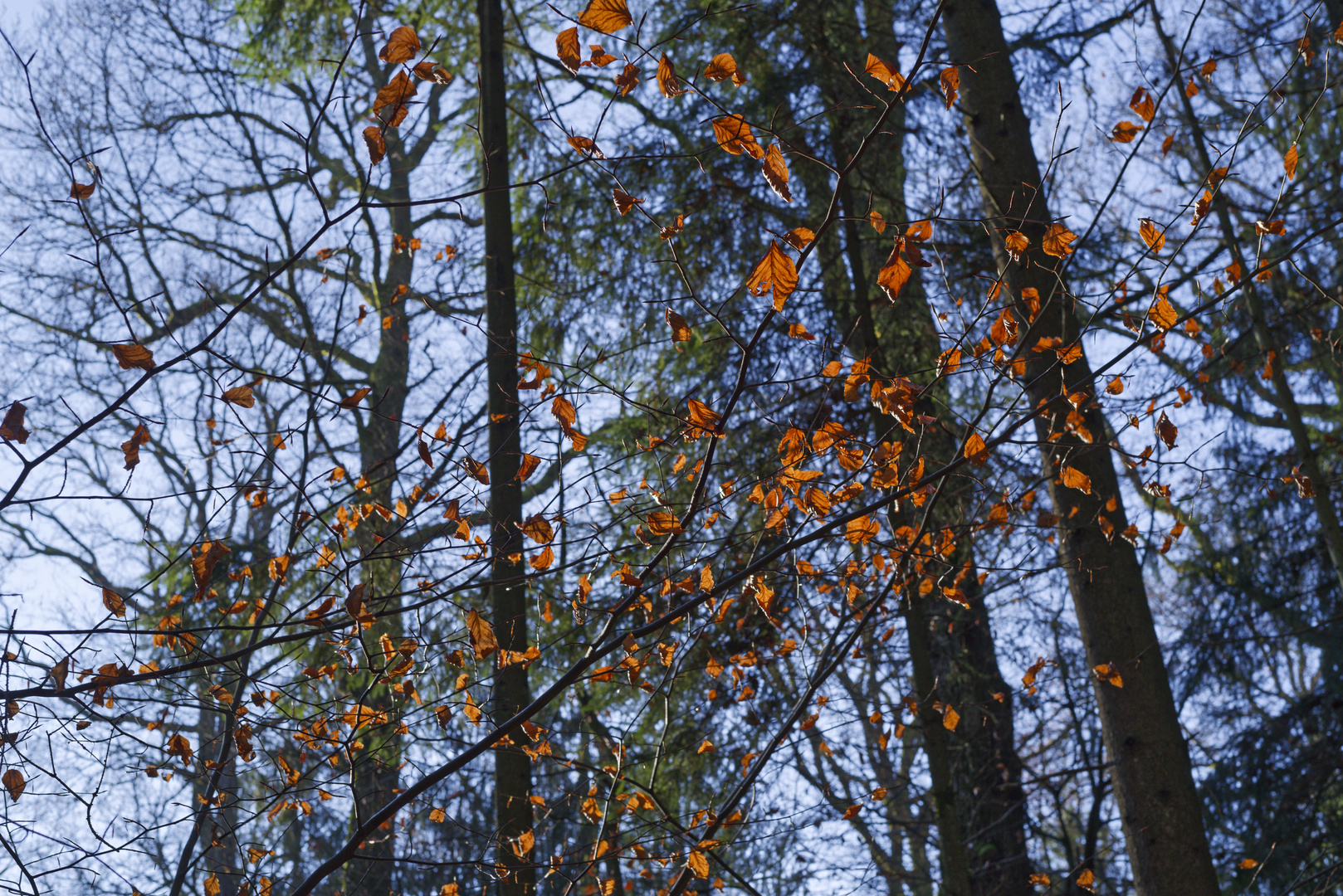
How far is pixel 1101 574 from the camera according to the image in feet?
10.9

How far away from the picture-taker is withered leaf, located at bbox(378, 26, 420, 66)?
2186 millimetres

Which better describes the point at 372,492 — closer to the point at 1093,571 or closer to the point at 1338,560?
the point at 1093,571

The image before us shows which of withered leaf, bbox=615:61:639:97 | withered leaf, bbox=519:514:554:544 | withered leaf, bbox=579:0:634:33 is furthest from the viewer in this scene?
withered leaf, bbox=519:514:554:544

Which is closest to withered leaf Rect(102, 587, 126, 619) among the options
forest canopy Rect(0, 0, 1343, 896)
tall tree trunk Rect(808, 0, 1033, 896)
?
forest canopy Rect(0, 0, 1343, 896)

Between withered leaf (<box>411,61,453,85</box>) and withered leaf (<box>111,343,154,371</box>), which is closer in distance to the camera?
withered leaf (<box>111,343,154,371</box>)

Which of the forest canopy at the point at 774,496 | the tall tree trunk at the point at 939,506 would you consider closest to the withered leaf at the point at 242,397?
the forest canopy at the point at 774,496

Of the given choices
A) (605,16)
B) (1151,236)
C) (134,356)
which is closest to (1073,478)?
(1151,236)

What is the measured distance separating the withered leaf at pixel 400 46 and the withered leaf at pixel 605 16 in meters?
0.48

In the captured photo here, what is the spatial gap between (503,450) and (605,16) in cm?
254

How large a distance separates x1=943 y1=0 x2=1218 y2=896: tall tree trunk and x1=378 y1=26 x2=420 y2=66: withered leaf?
171 centimetres

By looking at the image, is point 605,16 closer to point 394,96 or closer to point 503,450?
point 394,96

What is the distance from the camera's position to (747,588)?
2.96 m

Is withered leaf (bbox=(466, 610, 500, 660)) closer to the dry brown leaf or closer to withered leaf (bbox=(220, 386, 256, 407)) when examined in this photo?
withered leaf (bbox=(220, 386, 256, 407))

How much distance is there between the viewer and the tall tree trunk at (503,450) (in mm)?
3730
